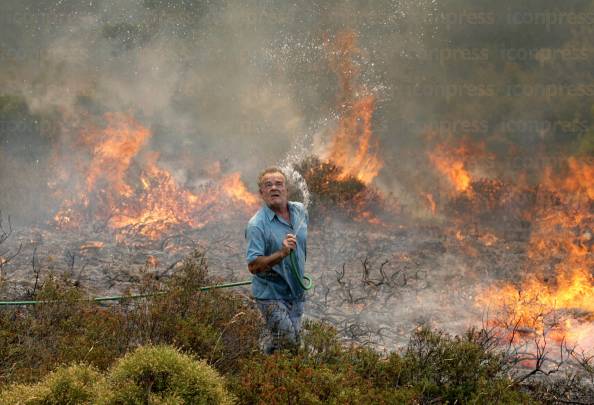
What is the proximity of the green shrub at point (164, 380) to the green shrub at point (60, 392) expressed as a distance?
14 cm

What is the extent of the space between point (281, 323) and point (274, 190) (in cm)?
107

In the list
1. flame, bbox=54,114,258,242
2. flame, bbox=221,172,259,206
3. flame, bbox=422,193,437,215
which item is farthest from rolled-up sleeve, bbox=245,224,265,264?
flame, bbox=422,193,437,215

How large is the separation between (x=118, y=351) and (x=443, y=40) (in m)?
16.6

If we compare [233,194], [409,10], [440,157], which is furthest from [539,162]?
[233,194]

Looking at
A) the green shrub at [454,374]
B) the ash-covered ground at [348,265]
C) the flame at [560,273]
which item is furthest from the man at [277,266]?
the flame at [560,273]

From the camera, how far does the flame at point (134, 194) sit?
11.5 meters

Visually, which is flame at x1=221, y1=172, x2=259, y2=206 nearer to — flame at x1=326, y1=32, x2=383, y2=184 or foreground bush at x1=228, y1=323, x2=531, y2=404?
flame at x1=326, y1=32, x2=383, y2=184

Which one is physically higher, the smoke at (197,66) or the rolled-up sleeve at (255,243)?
the smoke at (197,66)

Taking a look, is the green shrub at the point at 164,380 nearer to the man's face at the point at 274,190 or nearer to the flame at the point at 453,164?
the man's face at the point at 274,190

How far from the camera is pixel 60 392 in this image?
319 cm

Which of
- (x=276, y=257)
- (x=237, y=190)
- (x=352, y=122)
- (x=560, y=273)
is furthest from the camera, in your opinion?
(x=352, y=122)

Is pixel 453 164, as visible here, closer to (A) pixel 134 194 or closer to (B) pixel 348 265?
(B) pixel 348 265

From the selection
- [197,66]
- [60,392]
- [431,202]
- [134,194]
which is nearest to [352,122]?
[431,202]

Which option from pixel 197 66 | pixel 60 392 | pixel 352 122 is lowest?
pixel 60 392
